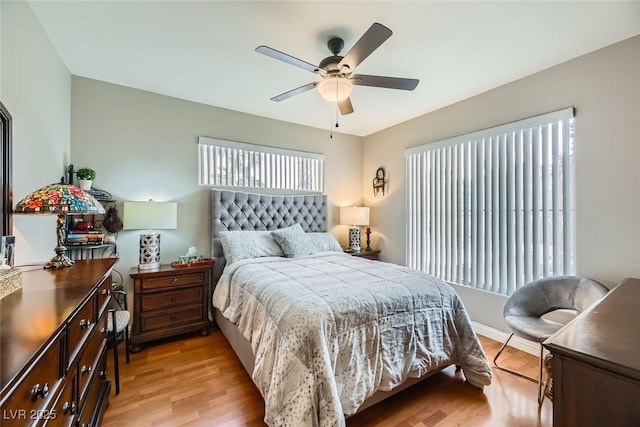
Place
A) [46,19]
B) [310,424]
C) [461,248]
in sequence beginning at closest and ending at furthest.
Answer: [310,424] < [46,19] < [461,248]

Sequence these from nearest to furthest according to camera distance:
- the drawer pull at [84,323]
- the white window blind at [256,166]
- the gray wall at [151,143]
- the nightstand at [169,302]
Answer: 1. the drawer pull at [84,323]
2. the nightstand at [169,302]
3. the gray wall at [151,143]
4. the white window blind at [256,166]

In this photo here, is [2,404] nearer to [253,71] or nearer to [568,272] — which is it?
[253,71]

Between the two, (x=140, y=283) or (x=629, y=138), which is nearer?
(x=629, y=138)

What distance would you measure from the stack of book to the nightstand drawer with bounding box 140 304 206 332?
84 cm

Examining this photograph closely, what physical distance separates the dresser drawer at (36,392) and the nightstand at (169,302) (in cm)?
195

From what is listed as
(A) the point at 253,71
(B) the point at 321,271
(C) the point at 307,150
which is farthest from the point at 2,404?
(C) the point at 307,150

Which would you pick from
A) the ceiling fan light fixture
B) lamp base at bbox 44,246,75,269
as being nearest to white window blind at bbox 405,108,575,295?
the ceiling fan light fixture

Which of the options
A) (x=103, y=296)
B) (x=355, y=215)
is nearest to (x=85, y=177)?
(x=103, y=296)

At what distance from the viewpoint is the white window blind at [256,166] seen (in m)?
3.43

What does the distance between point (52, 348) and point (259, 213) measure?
9.39 ft

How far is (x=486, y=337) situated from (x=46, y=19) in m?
4.81

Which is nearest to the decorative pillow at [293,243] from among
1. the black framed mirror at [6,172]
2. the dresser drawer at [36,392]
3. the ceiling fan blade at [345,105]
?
the ceiling fan blade at [345,105]

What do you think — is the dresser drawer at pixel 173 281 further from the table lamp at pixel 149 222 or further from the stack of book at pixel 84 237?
the stack of book at pixel 84 237

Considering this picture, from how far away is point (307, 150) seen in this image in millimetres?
4195
